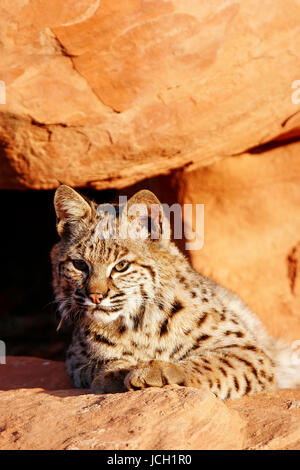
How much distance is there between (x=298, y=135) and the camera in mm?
5707

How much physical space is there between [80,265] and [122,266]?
315 millimetres

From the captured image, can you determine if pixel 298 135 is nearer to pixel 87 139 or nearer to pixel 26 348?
pixel 87 139

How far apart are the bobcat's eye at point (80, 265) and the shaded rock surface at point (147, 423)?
→ 94 centimetres

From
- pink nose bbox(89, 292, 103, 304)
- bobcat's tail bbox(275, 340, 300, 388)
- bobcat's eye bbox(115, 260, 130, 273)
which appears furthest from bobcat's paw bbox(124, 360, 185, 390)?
bobcat's tail bbox(275, 340, 300, 388)

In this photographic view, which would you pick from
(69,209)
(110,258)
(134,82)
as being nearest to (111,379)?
(110,258)

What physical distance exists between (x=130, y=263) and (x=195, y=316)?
1.98ft

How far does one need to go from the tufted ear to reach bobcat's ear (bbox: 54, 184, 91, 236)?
35 cm

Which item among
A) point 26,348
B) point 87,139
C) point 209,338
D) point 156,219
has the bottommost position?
point 26,348

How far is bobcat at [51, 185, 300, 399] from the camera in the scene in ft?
12.7

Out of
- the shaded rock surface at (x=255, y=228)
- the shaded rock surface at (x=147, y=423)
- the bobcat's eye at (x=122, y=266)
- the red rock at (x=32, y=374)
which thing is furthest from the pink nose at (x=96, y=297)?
the shaded rock surface at (x=255, y=228)

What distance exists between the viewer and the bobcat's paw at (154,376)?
3.42 m

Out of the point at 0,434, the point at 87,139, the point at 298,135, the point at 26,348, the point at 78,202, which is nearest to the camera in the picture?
the point at 0,434

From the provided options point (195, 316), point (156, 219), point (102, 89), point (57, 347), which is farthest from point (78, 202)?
point (57, 347)

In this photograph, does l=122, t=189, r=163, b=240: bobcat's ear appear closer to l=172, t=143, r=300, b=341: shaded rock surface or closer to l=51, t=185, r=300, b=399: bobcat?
l=51, t=185, r=300, b=399: bobcat
